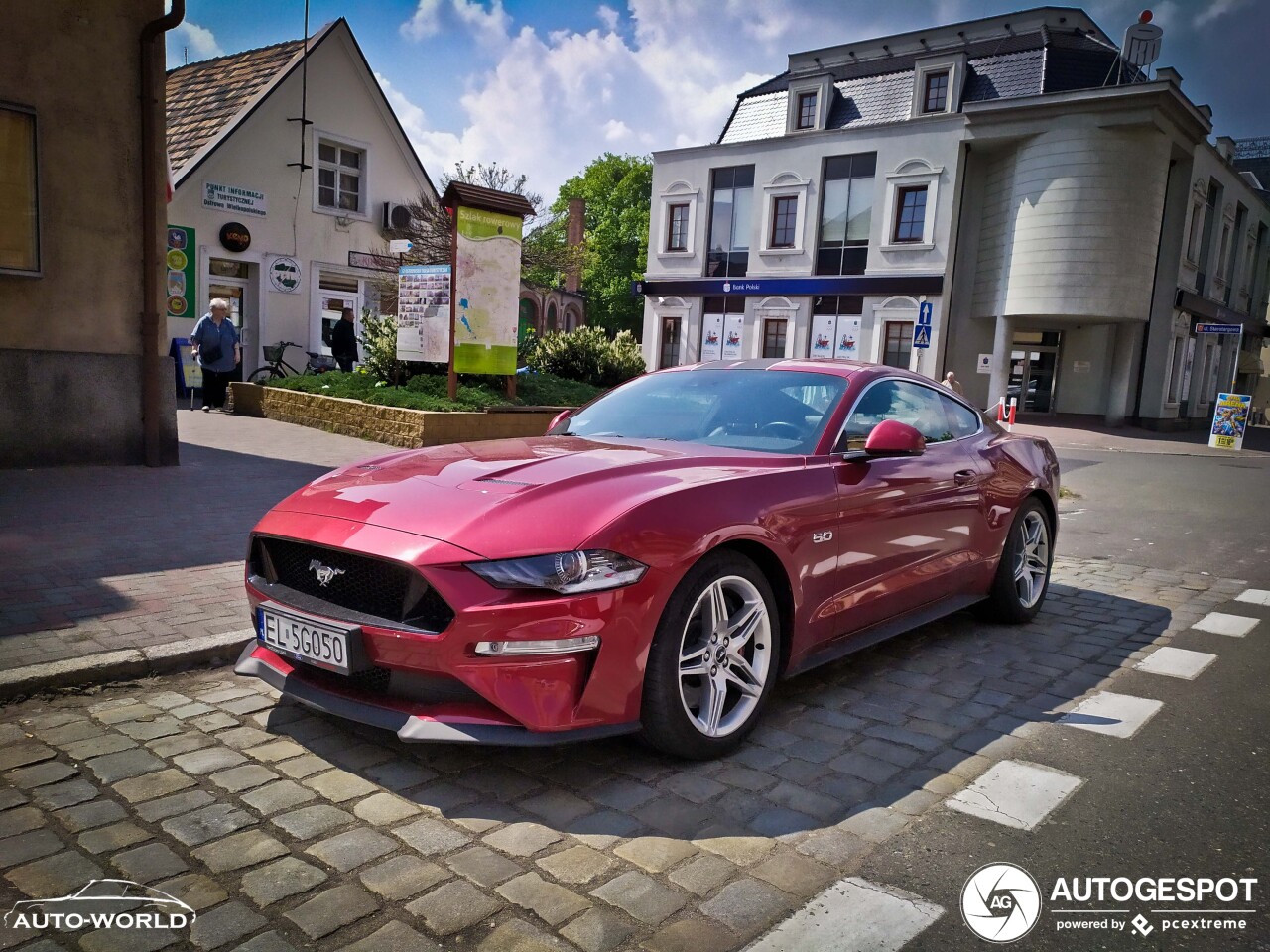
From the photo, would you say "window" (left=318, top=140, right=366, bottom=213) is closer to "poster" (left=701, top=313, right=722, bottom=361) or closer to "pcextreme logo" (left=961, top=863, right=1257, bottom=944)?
"poster" (left=701, top=313, right=722, bottom=361)

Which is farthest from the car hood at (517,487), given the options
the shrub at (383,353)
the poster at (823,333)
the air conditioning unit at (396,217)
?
the poster at (823,333)

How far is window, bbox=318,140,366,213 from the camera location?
2228 cm

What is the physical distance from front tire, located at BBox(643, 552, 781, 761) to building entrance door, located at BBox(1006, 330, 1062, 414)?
101 feet

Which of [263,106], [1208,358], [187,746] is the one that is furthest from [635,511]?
[1208,358]

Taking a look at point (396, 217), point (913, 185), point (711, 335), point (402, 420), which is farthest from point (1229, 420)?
point (396, 217)

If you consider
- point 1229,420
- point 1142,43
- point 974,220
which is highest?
point 1142,43

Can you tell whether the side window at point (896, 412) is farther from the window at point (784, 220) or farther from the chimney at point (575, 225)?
the chimney at point (575, 225)

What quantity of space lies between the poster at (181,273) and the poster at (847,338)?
794 inches

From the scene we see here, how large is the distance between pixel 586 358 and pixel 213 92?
1292 cm

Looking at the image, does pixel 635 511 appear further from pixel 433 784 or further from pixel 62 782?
pixel 62 782

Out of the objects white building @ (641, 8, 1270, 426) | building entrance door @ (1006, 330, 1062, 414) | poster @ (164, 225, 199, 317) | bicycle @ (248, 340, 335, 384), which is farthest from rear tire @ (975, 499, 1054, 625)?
building entrance door @ (1006, 330, 1062, 414)

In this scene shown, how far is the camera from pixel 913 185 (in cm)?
3027

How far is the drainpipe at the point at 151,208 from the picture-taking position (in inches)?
351

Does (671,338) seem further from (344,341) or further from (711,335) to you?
(344,341)
